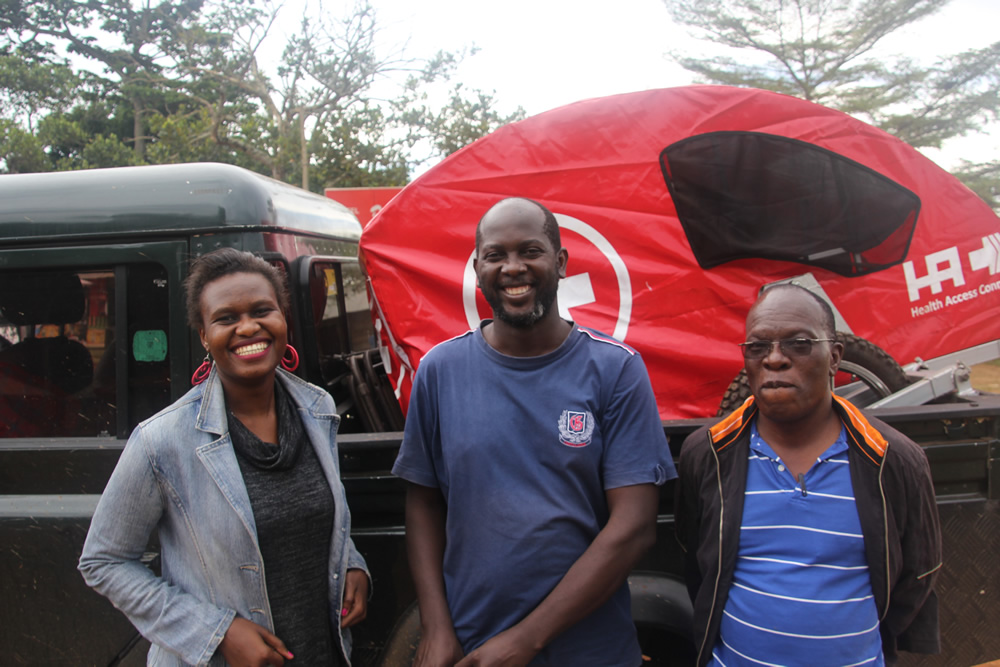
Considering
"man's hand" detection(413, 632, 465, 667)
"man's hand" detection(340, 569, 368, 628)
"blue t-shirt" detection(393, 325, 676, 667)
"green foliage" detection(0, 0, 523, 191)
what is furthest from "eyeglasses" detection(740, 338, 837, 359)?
"green foliage" detection(0, 0, 523, 191)

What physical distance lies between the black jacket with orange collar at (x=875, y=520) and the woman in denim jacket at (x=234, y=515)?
0.89 m

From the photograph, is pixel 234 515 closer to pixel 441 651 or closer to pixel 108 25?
pixel 441 651

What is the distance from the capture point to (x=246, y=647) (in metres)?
1.47

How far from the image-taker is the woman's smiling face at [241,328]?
1.57m

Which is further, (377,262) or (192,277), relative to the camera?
(377,262)

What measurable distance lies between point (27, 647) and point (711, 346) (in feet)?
8.38

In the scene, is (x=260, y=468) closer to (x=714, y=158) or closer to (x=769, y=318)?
(x=769, y=318)

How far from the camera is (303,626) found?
1584mm

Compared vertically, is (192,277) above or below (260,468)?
above

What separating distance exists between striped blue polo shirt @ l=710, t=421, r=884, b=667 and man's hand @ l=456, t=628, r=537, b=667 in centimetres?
53

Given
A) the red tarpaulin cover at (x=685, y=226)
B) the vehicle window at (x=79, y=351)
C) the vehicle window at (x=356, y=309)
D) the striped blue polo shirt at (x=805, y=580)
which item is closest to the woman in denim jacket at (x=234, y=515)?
the vehicle window at (x=79, y=351)

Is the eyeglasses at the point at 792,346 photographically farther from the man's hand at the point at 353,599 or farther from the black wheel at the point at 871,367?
the man's hand at the point at 353,599

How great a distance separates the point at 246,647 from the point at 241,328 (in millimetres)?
719

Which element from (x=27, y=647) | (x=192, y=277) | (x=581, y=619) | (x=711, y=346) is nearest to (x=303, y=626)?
(x=581, y=619)
